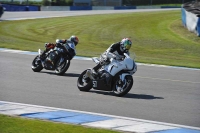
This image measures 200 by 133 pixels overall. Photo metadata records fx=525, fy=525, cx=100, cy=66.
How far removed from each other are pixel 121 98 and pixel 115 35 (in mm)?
23119

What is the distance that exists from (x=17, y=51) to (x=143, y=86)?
33.4 feet

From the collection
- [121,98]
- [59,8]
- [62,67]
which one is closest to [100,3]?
[59,8]

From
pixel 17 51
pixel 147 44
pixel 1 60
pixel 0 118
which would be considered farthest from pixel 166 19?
pixel 0 118

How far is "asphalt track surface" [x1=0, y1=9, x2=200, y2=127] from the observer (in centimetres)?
1130

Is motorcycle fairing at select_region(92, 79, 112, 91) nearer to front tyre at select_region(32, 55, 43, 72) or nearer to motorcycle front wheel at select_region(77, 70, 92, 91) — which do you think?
motorcycle front wheel at select_region(77, 70, 92, 91)

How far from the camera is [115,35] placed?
118 feet

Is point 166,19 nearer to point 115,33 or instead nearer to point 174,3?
point 115,33

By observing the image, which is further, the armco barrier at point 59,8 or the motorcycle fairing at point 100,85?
the armco barrier at point 59,8

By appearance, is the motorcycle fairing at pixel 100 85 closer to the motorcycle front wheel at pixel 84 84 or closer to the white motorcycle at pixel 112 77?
the white motorcycle at pixel 112 77

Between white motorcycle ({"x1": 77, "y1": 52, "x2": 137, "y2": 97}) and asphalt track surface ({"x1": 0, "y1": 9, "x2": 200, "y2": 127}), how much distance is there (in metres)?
0.20

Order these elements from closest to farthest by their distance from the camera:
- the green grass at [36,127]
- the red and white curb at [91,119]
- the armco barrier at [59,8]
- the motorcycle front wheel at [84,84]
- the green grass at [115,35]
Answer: the green grass at [36,127] → the red and white curb at [91,119] → the motorcycle front wheel at [84,84] → the green grass at [115,35] → the armco barrier at [59,8]

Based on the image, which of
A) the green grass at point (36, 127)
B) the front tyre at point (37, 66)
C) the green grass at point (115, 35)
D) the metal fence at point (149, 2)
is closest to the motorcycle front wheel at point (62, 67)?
the front tyre at point (37, 66)

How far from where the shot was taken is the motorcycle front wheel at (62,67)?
54.9ft

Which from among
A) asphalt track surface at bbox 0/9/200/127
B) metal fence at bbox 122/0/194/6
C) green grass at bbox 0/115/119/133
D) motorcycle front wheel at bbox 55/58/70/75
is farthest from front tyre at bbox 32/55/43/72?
metal fence at bbox 122/0/194/6
